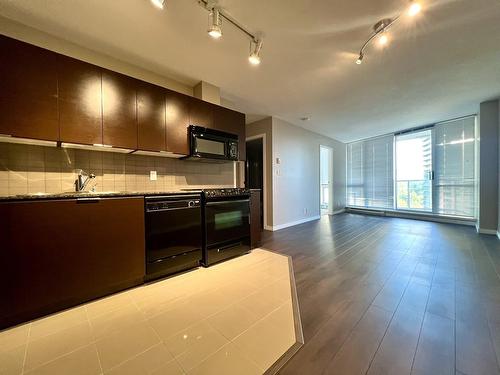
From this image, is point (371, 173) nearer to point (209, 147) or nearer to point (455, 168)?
point (455, 168)

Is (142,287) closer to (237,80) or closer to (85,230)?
(85,230)

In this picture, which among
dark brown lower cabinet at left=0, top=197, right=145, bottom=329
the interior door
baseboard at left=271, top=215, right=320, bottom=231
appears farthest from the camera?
the interior door

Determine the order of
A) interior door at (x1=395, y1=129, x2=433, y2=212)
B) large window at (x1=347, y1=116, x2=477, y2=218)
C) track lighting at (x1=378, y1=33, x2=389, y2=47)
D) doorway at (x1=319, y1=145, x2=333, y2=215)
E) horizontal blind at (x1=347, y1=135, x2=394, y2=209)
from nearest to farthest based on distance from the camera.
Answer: track lighting at (x1=378, y1=33, x2=389, y2=47) → large window at (x1=347, y1=116, x2=477, y2=218) → interior door at (x1=395, y1=129, x2=433, y2=212) → horizontal blind at (x1=347, y1=135, x2=394, y2=209) → doorway at (x1=319, y1=145, x2=333, y2=215)

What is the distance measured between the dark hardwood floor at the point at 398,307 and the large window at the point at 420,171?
1.94 metres

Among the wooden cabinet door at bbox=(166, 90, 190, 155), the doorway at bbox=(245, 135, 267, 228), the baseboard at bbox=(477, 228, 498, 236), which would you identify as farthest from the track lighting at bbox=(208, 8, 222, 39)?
the baseboard at bbox=(477, 228, 498, 236)

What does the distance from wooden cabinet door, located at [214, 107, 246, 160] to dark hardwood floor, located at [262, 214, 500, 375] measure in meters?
1.74

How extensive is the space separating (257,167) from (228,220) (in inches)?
98.6

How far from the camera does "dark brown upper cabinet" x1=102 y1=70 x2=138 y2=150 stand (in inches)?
74.6

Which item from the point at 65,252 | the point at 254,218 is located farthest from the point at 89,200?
the point at 254,218

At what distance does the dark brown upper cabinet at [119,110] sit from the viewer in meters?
1.89

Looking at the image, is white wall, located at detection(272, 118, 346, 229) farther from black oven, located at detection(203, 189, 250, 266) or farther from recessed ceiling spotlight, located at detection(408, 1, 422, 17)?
recessed ceiling spotlight, located at detection(408, 1, 422, 17)

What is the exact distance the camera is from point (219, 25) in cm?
158

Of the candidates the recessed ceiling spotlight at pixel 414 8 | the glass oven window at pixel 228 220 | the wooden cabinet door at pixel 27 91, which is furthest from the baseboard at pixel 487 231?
the wooden cabinet door at pixel 27 91

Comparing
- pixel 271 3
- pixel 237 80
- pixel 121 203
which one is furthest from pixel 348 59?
pixel 121 203
